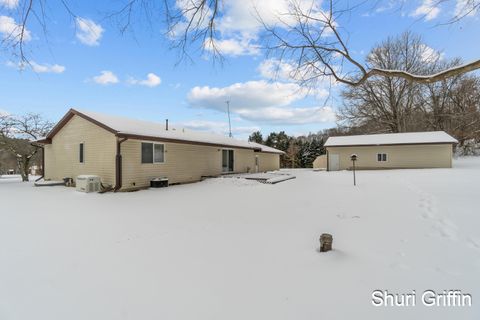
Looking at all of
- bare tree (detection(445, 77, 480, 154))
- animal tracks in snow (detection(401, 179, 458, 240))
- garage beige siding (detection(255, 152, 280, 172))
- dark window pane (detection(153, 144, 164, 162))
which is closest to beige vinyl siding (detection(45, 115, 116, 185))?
dark window pane (detection(153, 144, 164, 162))

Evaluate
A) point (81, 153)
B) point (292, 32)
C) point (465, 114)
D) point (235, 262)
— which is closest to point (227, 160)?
point (81, 153)

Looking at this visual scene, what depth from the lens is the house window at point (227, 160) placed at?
673 inches

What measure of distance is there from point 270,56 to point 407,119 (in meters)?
28.8

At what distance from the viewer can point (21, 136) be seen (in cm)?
1691

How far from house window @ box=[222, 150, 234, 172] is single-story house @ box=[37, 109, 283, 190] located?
0.91 meters

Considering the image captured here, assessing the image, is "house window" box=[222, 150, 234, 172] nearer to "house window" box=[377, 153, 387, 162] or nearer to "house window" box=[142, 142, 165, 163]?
"house window" box=[142, 142, 165, 163]

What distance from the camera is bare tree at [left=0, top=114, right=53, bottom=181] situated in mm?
15539

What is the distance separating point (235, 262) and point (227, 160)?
46.5 feet

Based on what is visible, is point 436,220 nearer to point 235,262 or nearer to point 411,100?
point 235,262

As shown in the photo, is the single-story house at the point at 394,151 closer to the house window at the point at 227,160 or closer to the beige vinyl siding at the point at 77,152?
the house window at the point at 227,160

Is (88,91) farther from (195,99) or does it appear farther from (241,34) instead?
(195,99)

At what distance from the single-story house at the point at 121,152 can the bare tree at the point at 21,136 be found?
2.69m

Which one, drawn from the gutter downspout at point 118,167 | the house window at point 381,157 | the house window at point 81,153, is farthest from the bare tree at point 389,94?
the house window at point 81,153

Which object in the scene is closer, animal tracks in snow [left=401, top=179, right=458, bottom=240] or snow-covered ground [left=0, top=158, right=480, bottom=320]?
snow-covered ground [left=0, top=158, right=480, bottom=320]
